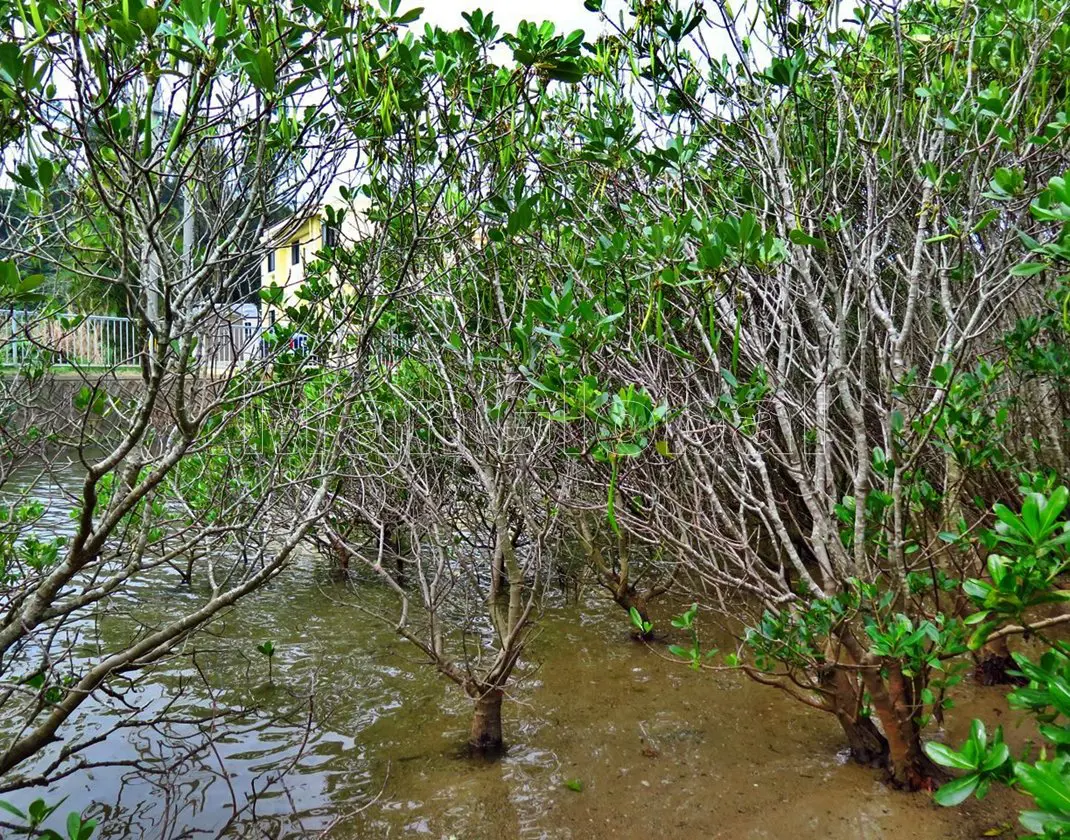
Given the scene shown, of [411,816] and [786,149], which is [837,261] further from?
[411,816]

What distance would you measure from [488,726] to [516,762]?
0.83 ft

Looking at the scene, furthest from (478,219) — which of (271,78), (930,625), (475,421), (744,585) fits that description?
(930,625)

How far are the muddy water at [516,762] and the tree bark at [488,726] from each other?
10cm

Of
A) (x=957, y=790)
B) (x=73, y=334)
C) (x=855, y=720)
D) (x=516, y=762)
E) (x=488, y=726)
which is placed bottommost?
(x=516, y=762)

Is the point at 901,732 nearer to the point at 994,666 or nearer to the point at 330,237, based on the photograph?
the point at 994,666

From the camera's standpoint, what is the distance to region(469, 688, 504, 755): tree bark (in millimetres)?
4121

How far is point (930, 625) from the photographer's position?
2674mm

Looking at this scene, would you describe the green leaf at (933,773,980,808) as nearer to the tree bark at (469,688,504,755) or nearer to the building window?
the tree bark at (469,688,504,755)

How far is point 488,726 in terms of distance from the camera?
414cm

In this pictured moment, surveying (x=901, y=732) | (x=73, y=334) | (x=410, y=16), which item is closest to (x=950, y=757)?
(x=901, y=732)

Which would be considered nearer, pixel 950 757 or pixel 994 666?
pixel 950 757

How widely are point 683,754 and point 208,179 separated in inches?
148

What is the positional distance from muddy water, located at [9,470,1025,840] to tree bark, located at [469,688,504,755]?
0.33 ft

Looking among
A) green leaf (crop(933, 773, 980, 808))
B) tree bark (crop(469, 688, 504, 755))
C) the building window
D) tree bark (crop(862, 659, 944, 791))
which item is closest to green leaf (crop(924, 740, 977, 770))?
green leaf (crop(933, 773, 980, 808))
